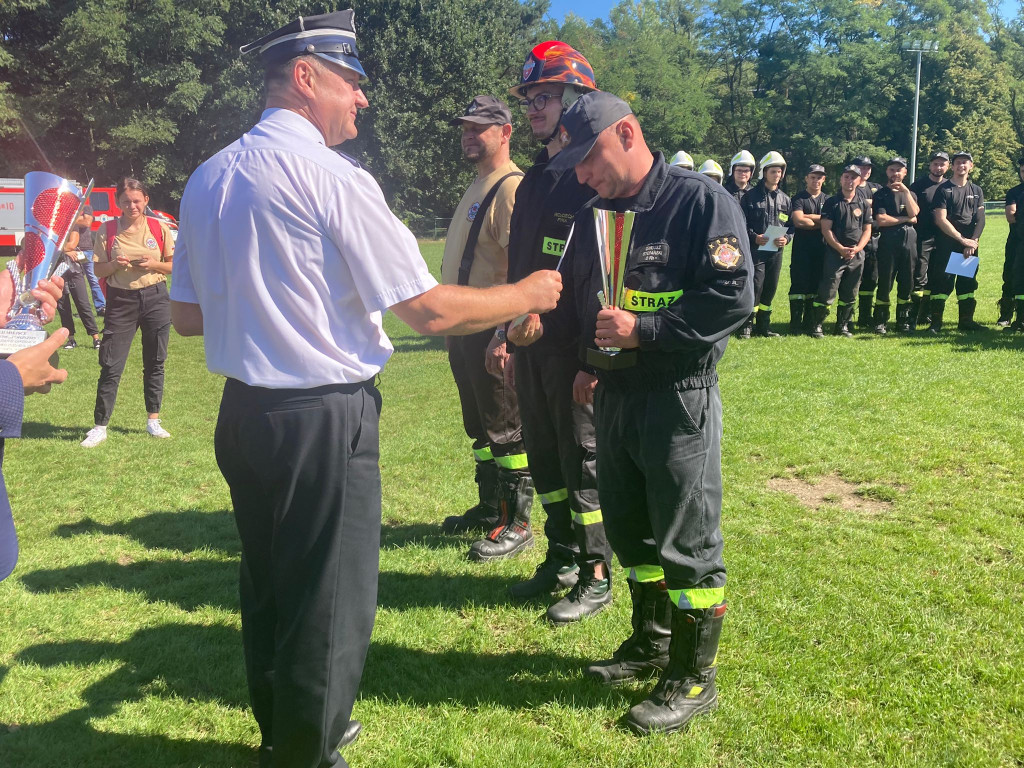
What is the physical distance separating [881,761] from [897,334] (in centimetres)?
976

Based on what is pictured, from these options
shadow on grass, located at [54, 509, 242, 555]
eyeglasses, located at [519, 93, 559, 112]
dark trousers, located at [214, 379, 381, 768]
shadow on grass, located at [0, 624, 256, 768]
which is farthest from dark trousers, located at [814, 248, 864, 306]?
dark trousers, located at [214, 379, 381, 768]

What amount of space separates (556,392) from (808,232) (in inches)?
368

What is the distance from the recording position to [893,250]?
11727mm

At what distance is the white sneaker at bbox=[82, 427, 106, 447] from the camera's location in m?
7.79

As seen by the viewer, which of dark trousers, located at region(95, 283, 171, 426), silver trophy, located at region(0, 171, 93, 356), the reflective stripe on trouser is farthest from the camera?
dark trousers, located at region(95, 283, 171, 426)

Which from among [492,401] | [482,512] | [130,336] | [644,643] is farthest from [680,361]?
[130,336]

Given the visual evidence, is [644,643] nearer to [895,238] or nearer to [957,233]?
[957,233]

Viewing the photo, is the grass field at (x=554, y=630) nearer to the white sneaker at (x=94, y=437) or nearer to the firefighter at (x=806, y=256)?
the white sneaker at (x=94, y=437)

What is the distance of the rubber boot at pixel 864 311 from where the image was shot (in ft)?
39.4

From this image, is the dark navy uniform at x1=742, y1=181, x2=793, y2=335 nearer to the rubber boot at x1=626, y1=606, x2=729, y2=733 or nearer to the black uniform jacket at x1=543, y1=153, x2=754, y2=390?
the black uniform jacket at x1=543, y1=153, x2=754, y2=390

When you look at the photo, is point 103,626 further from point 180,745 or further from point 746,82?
point 746,82

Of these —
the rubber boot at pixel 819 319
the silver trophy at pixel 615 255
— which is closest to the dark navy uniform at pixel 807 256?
the rubber boot at pixel 819 319

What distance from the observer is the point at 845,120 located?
57.4 meters

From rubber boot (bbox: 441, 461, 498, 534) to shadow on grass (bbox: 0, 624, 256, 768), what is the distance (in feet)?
5.54
